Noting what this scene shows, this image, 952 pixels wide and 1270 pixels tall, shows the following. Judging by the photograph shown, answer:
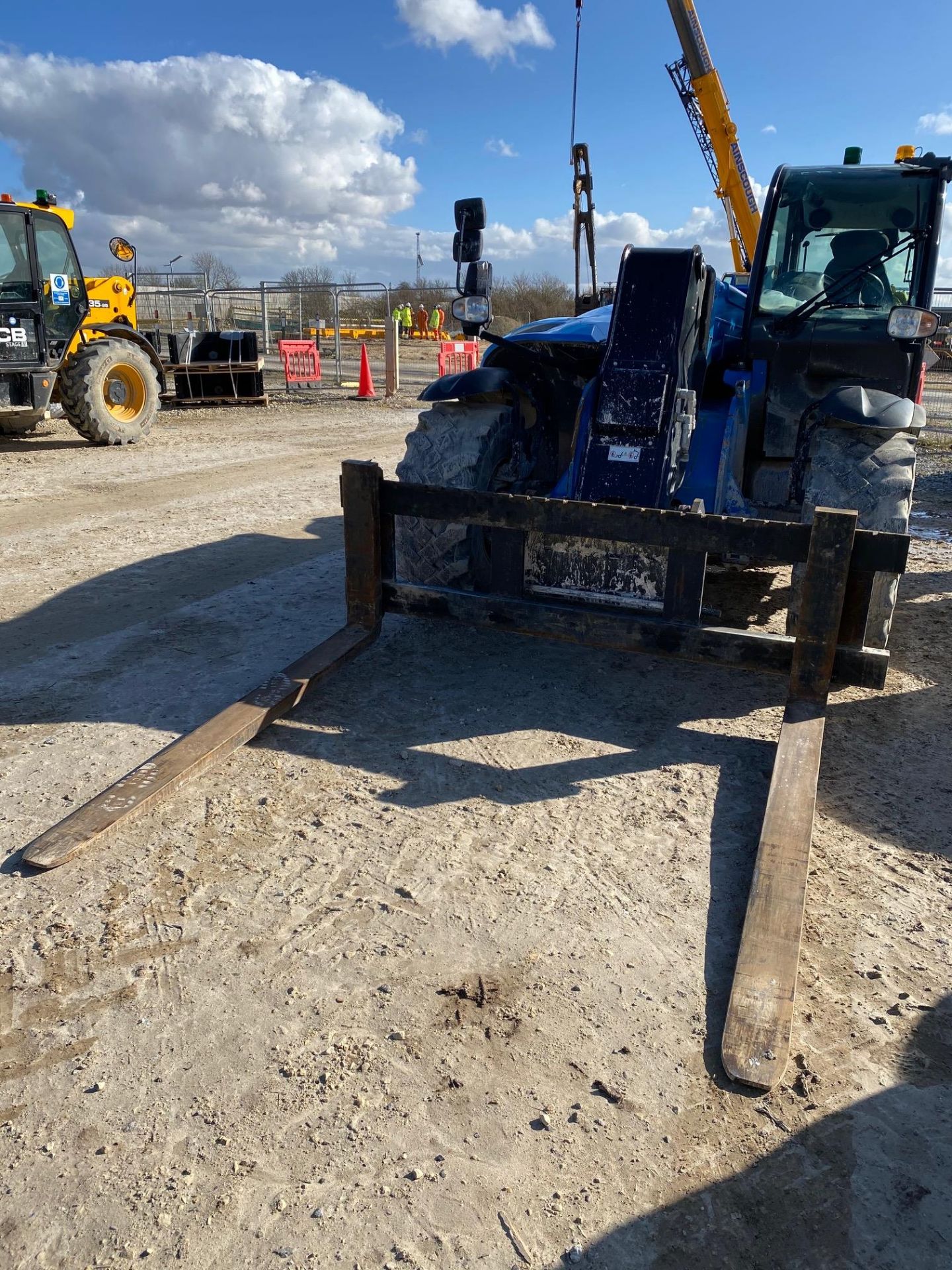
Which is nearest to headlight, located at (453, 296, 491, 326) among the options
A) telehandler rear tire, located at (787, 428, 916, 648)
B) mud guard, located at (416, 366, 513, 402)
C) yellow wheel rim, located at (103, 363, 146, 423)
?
mud guard, located at (416, 366, 513, 402)

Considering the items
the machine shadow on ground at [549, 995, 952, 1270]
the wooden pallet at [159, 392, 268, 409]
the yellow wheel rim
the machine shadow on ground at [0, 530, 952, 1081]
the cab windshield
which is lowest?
the machine shadow on ground at [549, 995, 952, 1270]

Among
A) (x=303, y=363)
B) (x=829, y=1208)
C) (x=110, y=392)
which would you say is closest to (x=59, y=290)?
(x=110, y=392)

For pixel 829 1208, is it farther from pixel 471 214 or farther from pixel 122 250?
pixel 122 250

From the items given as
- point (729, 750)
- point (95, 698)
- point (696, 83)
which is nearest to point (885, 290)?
point (729, 750)

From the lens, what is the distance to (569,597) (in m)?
4.45

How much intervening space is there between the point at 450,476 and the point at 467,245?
1.17 m

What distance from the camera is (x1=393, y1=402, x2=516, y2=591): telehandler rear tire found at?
15.9 feet

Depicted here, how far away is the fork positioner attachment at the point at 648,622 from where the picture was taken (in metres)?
3.22

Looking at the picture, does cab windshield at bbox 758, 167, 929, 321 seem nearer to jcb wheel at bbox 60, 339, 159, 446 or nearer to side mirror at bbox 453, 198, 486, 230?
side mirror at bbox 453, 198, 486, 230

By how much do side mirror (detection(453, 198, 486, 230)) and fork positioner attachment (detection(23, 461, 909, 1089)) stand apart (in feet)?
4.53

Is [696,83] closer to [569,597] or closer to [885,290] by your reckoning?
[885,290]

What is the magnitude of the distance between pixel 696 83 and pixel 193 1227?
1561 cm

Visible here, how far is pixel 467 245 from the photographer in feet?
16.0

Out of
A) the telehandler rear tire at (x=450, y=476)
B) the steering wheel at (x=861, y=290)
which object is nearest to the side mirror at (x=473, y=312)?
the telehandler rear tire at (x=450, y=476)
